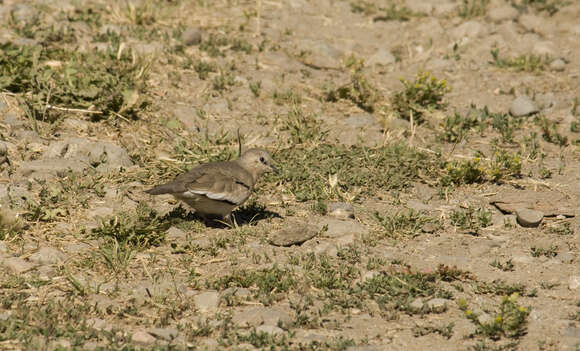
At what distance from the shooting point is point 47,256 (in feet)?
23.4

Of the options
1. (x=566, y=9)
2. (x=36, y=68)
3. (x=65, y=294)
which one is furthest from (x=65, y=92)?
(x=566, y=9)

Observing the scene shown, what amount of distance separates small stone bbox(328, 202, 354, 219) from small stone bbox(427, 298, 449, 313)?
196 centimetres

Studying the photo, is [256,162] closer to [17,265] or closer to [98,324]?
[17,265]

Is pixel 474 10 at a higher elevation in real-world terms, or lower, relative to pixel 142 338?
higher

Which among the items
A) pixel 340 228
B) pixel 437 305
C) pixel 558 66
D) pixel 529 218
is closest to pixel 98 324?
pixel 437 305

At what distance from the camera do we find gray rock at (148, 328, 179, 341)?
19.6 feet

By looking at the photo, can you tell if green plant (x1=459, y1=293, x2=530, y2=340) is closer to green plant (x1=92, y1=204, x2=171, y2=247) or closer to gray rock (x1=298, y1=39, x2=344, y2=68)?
green plant (x1=92, y1=204, x2=171, y2=247)

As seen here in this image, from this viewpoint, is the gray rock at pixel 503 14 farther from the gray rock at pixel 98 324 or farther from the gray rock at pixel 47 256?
the gray rock at pixel 98 324

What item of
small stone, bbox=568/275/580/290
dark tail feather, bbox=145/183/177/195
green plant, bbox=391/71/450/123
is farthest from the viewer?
green plant, bbox=391/71/450/123

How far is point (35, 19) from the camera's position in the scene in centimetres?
1134

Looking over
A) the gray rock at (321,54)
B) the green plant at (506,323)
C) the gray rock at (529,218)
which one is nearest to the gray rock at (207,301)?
the green plant at (506,323)

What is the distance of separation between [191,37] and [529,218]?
593cm

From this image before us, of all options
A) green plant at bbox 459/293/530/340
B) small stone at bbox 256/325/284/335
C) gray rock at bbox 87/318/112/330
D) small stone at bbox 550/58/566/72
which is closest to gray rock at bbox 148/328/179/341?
gray rock at bbox 87/318/112/330

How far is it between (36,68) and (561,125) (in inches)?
275
